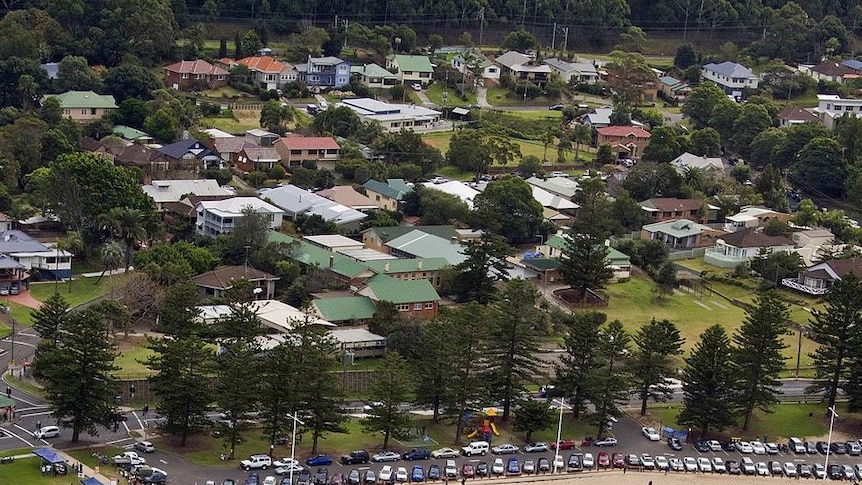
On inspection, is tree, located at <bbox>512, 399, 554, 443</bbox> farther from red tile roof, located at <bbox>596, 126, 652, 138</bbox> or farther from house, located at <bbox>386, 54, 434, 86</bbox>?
house, located at <bbox>386, 54, 434, 86</bbox>

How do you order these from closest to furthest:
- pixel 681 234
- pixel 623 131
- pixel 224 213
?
1. pixel 224 213
2. pixel 681 234
3. pixel 623 131

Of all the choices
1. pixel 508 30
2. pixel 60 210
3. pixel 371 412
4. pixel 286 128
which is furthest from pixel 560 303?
pixel 508 30

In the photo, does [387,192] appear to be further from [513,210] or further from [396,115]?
[396,115]

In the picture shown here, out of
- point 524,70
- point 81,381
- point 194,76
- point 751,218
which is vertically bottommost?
point 751,218

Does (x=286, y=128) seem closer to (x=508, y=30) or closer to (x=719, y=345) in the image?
(x=508, y=30)

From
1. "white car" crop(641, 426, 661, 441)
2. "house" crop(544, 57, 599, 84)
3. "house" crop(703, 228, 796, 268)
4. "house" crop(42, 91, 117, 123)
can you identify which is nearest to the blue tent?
"white car" crop(641, 426, 661, 441)

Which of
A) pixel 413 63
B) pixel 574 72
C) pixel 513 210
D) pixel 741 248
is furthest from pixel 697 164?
pixel 413 63
